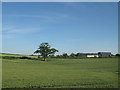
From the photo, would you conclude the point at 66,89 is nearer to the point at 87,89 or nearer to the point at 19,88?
the point at 87,89

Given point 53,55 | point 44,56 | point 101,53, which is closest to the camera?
point 44,56

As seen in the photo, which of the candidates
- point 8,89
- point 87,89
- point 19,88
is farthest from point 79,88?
point 8,89

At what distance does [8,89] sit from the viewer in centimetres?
895

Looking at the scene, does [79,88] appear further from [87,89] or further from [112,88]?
[112,88]

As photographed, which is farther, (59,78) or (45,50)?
(45,50)

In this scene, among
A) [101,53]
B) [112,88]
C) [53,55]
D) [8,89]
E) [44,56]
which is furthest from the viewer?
[101,53]

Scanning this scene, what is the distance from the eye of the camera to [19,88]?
9.19 meters

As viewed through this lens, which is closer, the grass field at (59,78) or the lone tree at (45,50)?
the grass field at (59,78)

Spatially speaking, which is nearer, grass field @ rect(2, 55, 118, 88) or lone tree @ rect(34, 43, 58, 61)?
grass field @ rect(2, 55, 118, 88)

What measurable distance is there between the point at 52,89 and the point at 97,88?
8.91ft

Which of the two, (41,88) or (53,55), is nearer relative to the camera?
(41,88)

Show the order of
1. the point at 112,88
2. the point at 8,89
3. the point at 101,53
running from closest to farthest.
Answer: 1. the point at 8,89
2. the point at 112,88
3. the point at 101,53

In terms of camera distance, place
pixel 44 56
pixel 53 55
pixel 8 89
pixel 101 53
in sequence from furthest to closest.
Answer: pixel 101 53 < pixel 53 55 < pixel 44 56 < pixel 8 89

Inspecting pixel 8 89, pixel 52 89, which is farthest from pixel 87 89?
pixel 8 89
